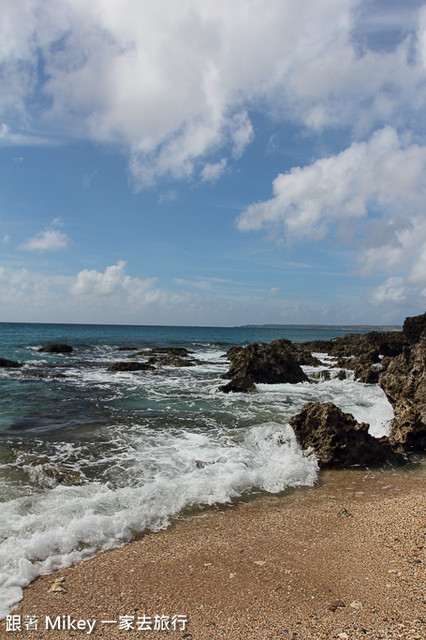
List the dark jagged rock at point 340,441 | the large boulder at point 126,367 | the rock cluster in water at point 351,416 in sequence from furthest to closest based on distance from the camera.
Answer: the large boulder at point 126,367 → the rock cluster in water at point 351,416 → the dark jagged rock at point 340,441

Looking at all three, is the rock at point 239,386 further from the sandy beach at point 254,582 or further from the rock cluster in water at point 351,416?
the sandy beach at point 254,582

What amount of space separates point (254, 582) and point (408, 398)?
35.0 ft

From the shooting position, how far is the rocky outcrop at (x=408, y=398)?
10.0 metres

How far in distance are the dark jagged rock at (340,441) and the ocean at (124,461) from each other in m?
0.39

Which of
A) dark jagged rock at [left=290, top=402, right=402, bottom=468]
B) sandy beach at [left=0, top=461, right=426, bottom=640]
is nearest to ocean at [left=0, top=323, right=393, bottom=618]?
dark jagged rock at [left=290, top=402, right=402, bottom=468]

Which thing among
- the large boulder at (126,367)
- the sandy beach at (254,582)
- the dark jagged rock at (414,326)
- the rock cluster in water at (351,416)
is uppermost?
the dark jagged rock at (414,326)

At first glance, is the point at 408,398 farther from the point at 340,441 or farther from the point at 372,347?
the point at 372,347

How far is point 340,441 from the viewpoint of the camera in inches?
365

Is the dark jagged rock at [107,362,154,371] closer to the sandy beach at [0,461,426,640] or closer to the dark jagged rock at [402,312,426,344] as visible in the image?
the dark jagged rock at [402,312,426,344]

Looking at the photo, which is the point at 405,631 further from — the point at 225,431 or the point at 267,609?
the point at 225,431

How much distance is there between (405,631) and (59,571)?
170 inches

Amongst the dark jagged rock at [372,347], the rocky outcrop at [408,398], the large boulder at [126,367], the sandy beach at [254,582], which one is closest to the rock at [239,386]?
the rocky outcrop at [408,398]

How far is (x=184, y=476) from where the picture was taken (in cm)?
816

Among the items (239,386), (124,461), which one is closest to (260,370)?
(239,386)
